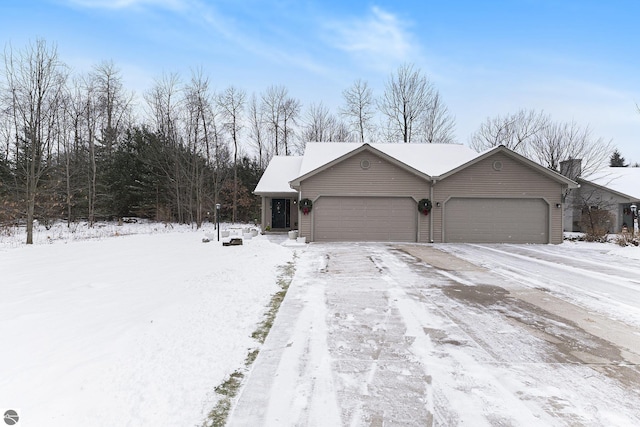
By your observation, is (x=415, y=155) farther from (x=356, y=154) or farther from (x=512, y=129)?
(x=512, y=129)

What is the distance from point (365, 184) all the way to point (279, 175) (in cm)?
598

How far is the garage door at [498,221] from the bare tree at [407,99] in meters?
13.5

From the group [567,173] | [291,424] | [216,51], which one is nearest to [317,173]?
[216,51]

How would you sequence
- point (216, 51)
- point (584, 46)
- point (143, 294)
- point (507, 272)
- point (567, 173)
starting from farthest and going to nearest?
point (567, 173), point (216, 51), point (584, 46), point (507, 272), point (143, 294)

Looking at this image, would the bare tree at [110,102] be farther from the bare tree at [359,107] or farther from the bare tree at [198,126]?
the bare tree at [359,107]

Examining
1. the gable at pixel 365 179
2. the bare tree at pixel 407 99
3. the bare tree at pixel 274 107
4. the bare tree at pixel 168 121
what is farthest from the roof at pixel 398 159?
the bare tree at pixel 274 107

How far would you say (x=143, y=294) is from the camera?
17.7 ft

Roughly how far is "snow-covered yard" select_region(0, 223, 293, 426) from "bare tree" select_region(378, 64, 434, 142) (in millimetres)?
22207

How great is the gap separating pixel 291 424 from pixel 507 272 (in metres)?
7.09

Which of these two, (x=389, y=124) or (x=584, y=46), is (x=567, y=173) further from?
(x=389, y=124)

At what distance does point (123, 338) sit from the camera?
3555 mm

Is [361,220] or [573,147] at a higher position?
[573,147]

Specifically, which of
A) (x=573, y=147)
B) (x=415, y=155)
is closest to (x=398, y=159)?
(x=415, y=155)

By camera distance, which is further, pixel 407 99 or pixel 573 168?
pixel 407 99
